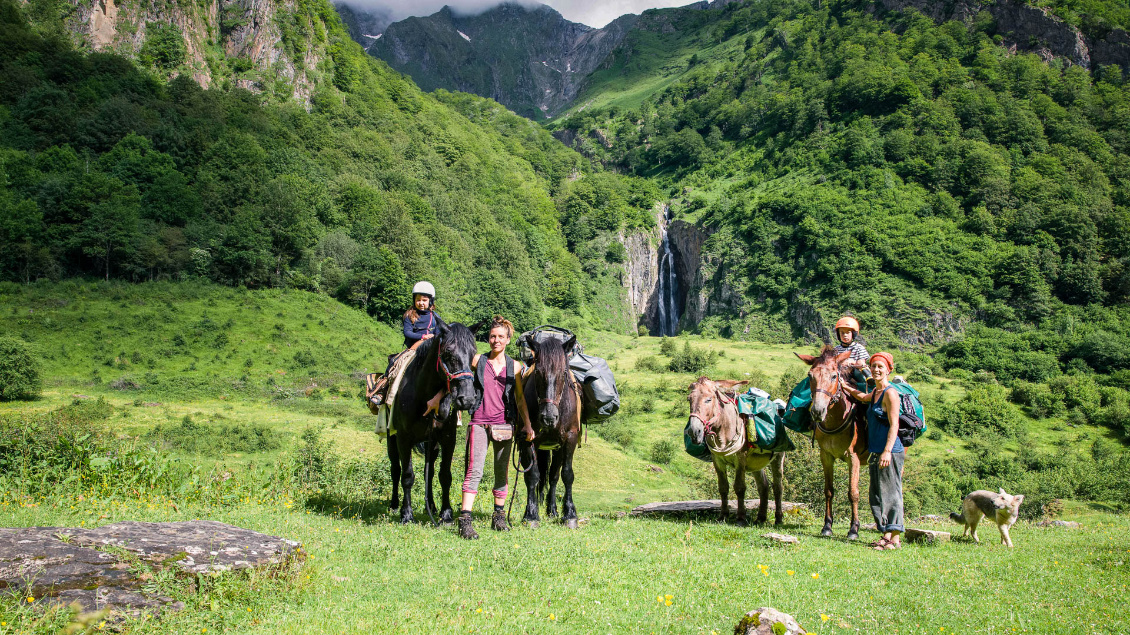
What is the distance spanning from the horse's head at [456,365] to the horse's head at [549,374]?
111cm

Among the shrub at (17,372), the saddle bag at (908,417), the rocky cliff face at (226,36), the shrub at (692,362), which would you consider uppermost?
the rocky cliff face at (226,36)

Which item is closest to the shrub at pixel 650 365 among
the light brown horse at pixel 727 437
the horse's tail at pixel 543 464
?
the light brown horse at pixel 727 437

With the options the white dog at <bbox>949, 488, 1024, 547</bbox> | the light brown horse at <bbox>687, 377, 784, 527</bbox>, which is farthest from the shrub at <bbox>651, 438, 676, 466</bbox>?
the white dog at <bbox>949, 488, 1024, 547</bbox>

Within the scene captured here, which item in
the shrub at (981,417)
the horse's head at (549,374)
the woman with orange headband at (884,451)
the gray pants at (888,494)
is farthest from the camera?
the shrub at (981,417)

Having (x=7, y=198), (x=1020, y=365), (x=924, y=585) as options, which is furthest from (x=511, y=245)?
(x=924, y=585)

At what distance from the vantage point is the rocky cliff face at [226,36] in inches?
3287

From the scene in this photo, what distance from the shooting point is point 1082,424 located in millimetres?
45781

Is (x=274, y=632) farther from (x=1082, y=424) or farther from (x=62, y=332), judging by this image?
(x=1082, y=424)

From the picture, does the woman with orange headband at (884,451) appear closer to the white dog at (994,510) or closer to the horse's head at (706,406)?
the white dog at (994,510)

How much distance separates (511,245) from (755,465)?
82.4 metres

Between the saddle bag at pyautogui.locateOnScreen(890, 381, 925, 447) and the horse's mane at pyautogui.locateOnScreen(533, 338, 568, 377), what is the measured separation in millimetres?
5637

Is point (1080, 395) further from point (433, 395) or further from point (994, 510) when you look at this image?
point (433, 395)

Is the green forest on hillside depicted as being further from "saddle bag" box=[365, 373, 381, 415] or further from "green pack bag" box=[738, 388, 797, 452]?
"green pack bag" box=[738, 388, 797, 452]

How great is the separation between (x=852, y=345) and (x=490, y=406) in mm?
6687
